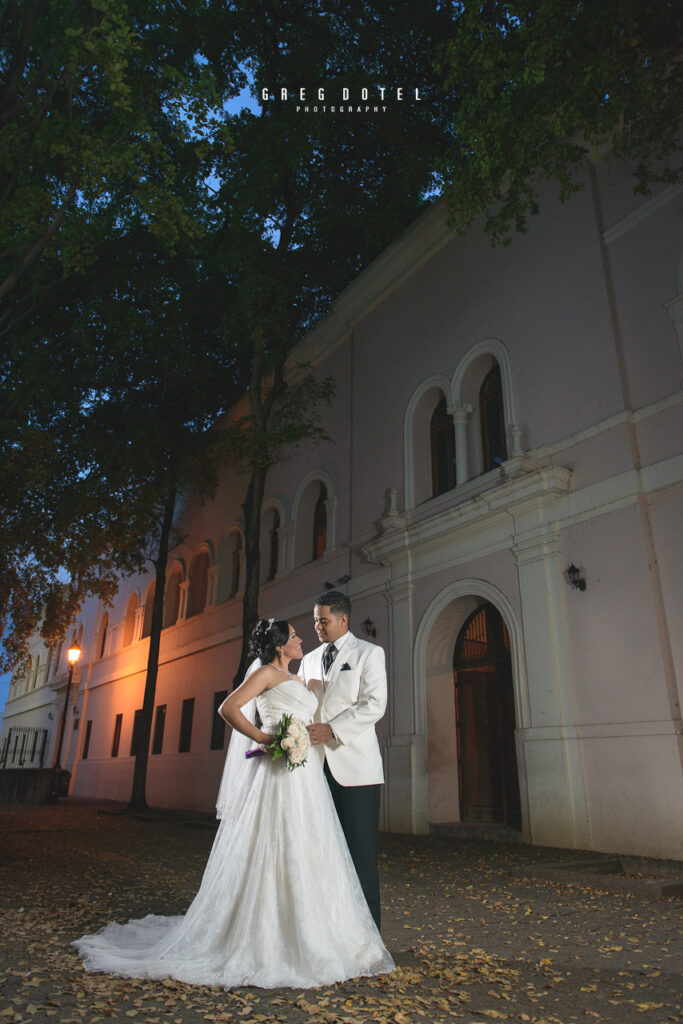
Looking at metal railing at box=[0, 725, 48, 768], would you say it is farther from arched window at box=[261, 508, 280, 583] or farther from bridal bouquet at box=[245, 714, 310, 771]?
bridal bouquet at box=[245, 714, 310, 771]

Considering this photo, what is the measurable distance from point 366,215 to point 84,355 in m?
7.09

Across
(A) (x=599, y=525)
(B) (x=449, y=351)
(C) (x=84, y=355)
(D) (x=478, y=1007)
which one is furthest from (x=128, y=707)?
(D) (x=478, y=1007)

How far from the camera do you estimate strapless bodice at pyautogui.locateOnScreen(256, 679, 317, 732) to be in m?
3.93

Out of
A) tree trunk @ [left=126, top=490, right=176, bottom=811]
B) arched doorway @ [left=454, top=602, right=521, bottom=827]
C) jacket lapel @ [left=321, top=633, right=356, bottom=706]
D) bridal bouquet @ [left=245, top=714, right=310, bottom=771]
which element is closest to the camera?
bridal bouquet @ [left=245, top=714, right=310, bottom=771]

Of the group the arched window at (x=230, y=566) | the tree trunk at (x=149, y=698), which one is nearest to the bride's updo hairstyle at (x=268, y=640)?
the tree trunk at (x=149, y=698)

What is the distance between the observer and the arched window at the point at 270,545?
706 inches

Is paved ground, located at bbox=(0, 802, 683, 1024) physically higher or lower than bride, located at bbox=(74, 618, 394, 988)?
lower

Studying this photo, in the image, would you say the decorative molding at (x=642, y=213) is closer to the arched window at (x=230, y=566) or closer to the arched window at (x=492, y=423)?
the arched window at (x=492, y=423)

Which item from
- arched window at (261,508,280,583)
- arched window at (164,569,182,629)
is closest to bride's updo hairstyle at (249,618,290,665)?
arched window at (261,508,280,583)

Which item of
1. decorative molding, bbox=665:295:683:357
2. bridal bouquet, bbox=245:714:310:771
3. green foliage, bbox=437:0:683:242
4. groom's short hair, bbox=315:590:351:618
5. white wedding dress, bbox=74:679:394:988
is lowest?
white wedding dress, bbox=74:679:394:988

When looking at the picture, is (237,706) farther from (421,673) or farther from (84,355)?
(84,355)

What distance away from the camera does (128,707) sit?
24.2 m

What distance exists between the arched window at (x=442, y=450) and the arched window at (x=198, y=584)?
34.0 feet

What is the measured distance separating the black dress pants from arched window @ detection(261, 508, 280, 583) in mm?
13728
